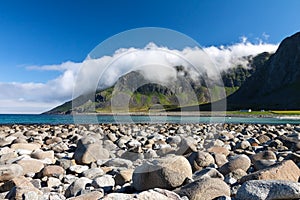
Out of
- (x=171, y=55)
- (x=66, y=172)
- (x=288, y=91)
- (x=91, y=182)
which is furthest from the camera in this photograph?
(x=288, y=91)

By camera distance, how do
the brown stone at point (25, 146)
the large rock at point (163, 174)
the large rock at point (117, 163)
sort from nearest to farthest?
the large rock at point (163, 174)
the large rock at point (117, 163)
the brown stone at point (25, 146)

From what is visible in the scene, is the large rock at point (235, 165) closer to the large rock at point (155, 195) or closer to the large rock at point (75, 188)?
the large rock at point (155, 195)

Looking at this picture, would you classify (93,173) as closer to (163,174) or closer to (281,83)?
(163,174)

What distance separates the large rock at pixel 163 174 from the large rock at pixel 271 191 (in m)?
1.20

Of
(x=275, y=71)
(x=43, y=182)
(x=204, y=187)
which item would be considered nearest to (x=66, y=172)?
(x=43, y=182)

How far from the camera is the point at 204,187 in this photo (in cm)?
416

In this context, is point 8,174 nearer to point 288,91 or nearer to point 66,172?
point 66,172

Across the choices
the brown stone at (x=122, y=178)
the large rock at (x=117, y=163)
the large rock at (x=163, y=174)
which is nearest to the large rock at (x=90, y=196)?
the large rock at (x=163, y=174)

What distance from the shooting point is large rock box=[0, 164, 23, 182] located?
5.82 m

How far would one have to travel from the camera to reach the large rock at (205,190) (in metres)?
4.09

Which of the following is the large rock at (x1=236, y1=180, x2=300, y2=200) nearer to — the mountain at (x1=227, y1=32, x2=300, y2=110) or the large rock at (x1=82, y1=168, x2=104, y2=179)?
the large rock at (x1=82, y1=168, x2=104, y2=179)

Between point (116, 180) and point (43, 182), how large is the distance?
1390 mm

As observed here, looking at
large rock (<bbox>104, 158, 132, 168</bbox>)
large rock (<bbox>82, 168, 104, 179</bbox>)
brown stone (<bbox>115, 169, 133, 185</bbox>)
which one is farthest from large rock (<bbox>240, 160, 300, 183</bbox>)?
large rock (<bbox>104, 158, 132, 168</bbox>)

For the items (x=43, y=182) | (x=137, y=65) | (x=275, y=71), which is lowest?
(x=43, y=182)
